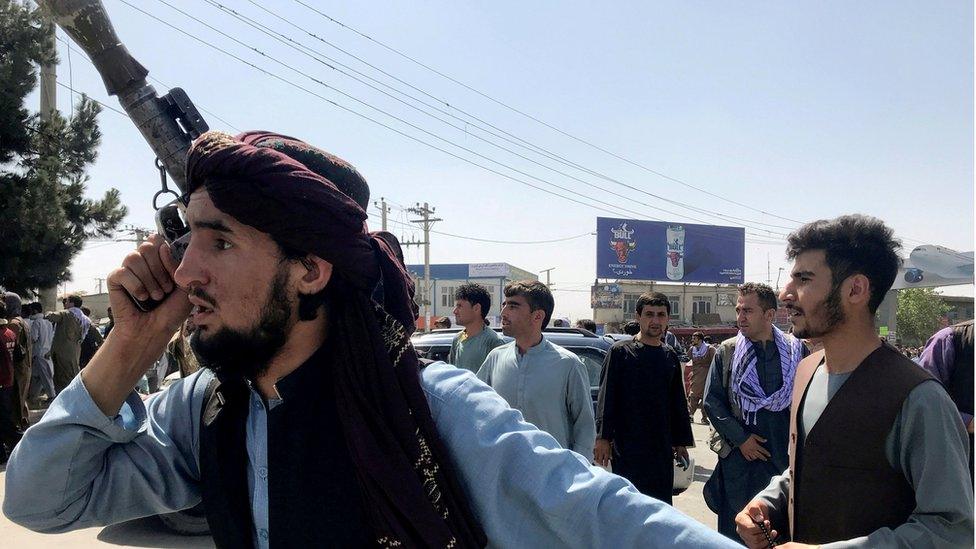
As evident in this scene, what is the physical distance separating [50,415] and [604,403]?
441 centimetres

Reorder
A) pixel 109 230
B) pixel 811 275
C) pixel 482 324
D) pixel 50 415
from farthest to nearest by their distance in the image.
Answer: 1. pixel 109 230
2. pixel 482 324
3. pixel 811 275
4. pixel 50 415

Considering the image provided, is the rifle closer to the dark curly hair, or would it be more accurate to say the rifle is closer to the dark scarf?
the dark scarf

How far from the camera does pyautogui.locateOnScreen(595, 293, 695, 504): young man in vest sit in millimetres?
5168

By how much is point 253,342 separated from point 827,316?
1.93 m

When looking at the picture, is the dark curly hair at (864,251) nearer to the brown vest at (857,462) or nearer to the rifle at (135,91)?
the brown vest at (857,462)

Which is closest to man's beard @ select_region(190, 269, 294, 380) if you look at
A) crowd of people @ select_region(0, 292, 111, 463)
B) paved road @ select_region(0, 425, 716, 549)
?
paved road @ select_region(0, 425, 716, 549)

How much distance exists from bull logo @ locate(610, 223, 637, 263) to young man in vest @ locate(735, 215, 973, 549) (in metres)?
37.9

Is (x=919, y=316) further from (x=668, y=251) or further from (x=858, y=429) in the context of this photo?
(x=858, y=429)

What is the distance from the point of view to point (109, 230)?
12414mm

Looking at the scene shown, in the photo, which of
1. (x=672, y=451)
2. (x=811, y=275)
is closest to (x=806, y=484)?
(x=811, y=275)

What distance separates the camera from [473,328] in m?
6.49

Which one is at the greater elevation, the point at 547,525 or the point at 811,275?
the point at 811,275

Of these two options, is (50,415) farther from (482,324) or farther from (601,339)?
(601,339)

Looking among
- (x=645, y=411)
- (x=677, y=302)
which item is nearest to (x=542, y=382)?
(x=645, y=411)
